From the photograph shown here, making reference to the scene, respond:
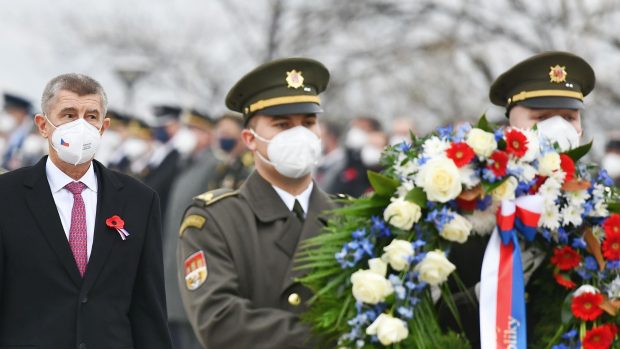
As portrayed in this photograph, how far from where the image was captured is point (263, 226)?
534 cm

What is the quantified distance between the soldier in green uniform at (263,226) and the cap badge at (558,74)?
1119 mm

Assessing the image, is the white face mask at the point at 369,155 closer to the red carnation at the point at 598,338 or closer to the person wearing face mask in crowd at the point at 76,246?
the person wearing face mask in crowd at the point at 76,246

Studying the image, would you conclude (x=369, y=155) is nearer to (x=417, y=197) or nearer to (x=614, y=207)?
(x=614, y=207)

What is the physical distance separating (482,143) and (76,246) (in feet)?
5.28

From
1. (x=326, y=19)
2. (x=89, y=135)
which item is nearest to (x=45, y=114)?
(x=89, y=135)

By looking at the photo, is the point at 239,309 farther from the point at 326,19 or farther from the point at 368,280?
the point at 326,19

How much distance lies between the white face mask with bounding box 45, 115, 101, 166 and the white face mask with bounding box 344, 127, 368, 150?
358 inches

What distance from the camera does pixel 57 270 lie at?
14.6 feet

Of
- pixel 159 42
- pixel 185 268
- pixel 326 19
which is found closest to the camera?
pixel 185 268

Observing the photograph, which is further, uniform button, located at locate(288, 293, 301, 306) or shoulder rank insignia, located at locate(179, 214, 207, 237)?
shoulder rank insignia, located at locate(179, 214, 207, 237)

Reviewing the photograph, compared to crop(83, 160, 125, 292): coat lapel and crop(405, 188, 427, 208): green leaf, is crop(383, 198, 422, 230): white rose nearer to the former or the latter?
crop(405, 188, 427, 208): green leaf

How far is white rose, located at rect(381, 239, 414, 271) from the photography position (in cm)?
429

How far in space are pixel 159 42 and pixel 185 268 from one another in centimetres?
2885

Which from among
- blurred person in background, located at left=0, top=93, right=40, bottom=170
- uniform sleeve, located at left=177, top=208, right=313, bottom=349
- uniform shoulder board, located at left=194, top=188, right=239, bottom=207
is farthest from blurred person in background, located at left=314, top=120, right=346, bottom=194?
uniform sleeve, located at left=177, top=208, right=313, bottom=349
